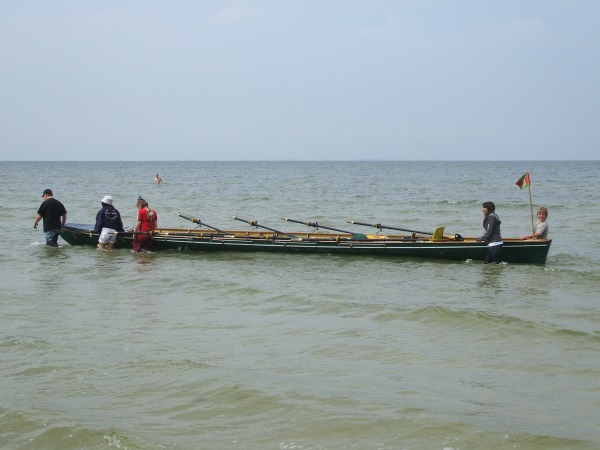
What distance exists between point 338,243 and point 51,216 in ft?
25.4

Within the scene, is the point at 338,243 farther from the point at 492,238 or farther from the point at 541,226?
the point at 541,226

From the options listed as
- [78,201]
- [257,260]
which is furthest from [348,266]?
[78,201]

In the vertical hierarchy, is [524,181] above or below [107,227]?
above

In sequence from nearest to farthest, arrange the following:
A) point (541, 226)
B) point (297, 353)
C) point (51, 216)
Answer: point (297, 353)
point (541, 226)
point (51, 216)

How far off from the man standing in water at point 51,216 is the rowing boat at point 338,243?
0.32m

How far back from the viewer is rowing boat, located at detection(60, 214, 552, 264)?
53.4ft

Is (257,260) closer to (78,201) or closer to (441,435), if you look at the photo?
(441,435)

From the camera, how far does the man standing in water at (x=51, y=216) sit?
18922 millimetres

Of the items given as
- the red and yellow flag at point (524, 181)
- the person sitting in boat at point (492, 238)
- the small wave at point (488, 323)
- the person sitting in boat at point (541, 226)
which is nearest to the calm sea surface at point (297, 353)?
the small wave at point (488, 323)

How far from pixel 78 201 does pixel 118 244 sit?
25034mm

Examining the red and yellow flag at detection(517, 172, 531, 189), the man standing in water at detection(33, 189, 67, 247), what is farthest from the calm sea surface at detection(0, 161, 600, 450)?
the red and yellow flag at detection(517, 172, 531, 189)

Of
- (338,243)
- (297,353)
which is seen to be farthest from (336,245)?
(297,353)

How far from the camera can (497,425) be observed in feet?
22.3

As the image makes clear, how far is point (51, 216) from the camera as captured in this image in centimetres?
1911
